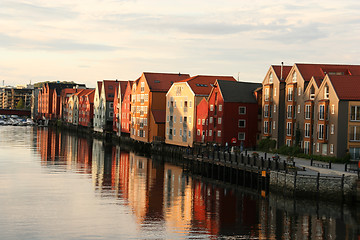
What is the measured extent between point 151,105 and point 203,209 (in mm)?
71277

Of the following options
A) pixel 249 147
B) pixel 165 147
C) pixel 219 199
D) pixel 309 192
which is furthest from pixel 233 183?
pixel 165 147

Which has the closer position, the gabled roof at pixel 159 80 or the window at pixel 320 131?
the window at pixel 320 131

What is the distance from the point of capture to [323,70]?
89938 mm

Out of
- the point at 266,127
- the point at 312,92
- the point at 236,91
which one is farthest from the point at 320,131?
the point at 236,91

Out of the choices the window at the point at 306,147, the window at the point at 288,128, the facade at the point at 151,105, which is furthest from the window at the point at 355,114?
the facade at the point at 151,105

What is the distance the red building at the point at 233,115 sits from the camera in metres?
98.6

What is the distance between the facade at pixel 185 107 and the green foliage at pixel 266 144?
1575 cm

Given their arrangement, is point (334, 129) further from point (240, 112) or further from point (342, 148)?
point (240, 112)

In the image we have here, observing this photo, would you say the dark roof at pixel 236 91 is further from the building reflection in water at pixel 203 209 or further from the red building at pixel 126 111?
the red building at pixel 126 111

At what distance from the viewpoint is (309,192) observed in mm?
59469

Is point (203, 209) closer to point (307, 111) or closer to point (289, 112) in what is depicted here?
point (307, 111)

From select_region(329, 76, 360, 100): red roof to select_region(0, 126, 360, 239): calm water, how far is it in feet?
65.6

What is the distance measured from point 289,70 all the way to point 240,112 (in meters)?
10.9

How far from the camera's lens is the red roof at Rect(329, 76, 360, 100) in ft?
254
